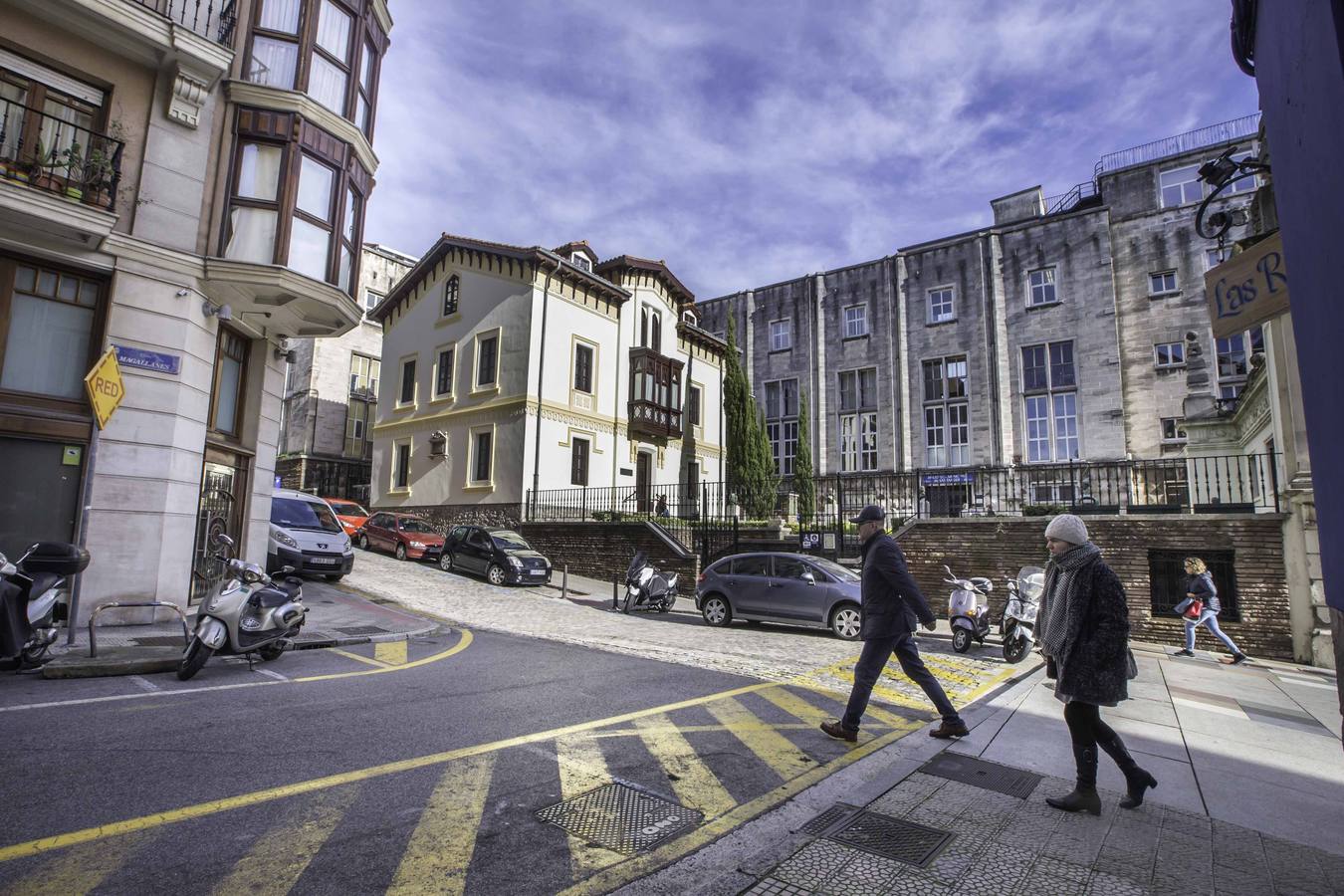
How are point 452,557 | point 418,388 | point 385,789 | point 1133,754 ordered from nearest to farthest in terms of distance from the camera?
point 385,789 → point 1133,754 → point 452,557 → point 418,388

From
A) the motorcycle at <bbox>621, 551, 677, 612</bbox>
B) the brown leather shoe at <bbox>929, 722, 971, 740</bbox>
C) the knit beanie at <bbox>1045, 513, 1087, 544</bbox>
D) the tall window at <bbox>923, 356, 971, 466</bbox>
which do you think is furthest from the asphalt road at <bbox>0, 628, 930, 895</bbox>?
the tall window at <bbox>923, 356, 971, 466</bbox>

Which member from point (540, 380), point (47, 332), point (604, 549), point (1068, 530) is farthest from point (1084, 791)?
point (540, 380)

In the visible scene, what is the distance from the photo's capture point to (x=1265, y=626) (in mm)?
12461

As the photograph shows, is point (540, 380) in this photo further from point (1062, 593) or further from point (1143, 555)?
point (1062, 593)

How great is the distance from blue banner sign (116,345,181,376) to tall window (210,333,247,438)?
1.46 metres

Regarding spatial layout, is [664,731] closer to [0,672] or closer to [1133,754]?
[1133,754]

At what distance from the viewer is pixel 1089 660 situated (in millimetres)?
4289

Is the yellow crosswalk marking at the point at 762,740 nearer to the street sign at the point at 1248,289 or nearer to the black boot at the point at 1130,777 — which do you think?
the black boot at the point at 1130,777

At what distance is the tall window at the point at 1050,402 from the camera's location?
30.0 meters

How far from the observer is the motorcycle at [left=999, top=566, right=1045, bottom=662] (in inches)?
414

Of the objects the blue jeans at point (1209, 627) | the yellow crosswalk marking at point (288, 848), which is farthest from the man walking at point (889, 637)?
the blue jeans at point (1209, 627)

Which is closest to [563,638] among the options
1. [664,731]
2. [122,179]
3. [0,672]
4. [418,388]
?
[664,731]

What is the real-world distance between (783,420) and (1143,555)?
24500mm

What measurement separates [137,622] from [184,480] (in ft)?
6.95
